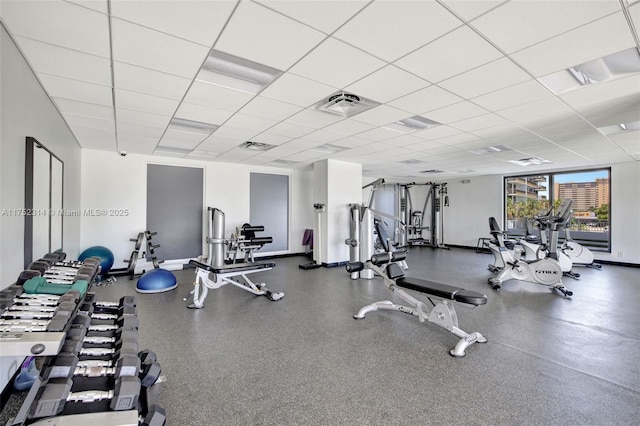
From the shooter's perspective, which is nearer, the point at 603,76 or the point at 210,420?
the point at 210,420

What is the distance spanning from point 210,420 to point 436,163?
6738 mm

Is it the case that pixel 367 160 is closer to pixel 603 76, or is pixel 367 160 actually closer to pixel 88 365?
pixel 603 76

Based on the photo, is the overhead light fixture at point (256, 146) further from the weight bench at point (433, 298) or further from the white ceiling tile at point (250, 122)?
the weight bench at point (433, 298)

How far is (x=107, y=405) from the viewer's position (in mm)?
1245

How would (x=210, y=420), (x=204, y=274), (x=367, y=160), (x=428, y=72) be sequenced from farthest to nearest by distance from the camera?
(x=367, y=160), (x=204, y=274), (x=428, y=72), (x=210, y=420)

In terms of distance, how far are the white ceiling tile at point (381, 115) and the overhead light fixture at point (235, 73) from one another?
1.33 m

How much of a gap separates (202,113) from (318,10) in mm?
2292

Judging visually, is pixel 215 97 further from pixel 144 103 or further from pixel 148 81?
pixel 144 103

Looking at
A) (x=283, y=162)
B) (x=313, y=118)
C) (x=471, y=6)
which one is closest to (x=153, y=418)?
(x=471, y=6)

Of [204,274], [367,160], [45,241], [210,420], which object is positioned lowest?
[210,420]

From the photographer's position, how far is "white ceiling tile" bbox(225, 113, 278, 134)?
3732mm

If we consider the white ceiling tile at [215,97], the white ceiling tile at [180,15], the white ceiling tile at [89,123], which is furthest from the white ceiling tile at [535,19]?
the white ceiling tile at [89,123]

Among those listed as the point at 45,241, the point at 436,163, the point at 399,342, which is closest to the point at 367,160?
the point at 436,163

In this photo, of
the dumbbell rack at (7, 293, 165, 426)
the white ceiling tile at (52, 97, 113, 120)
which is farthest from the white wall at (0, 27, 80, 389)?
the dumbbell rack at (7, 293, 165, 426)
